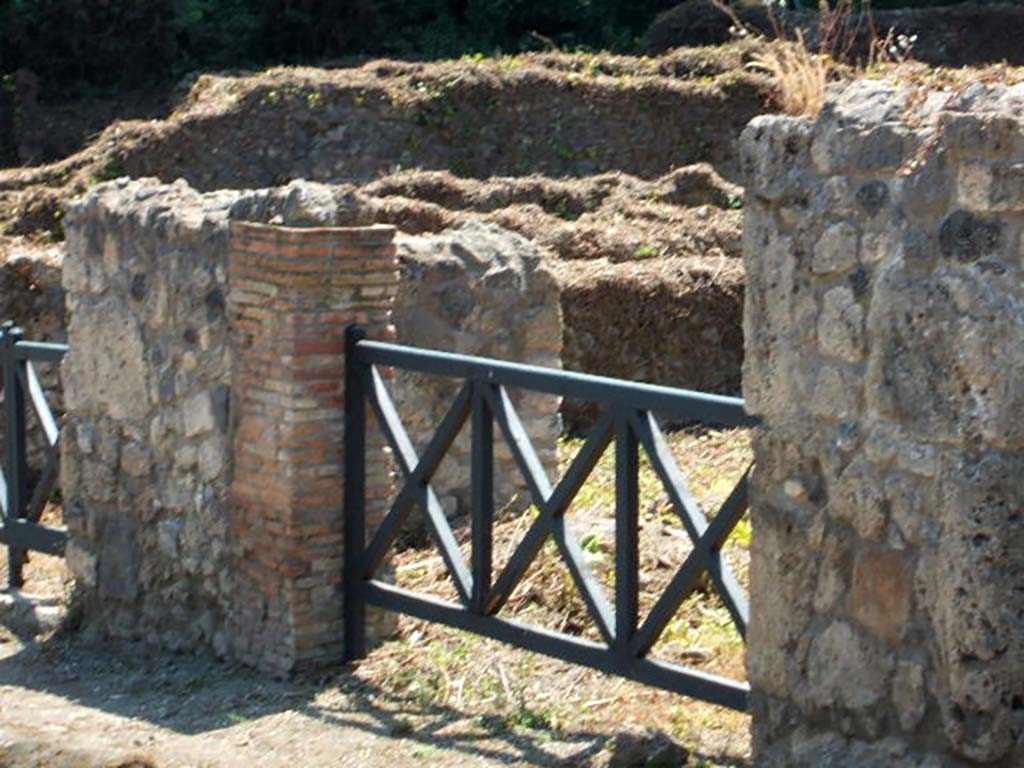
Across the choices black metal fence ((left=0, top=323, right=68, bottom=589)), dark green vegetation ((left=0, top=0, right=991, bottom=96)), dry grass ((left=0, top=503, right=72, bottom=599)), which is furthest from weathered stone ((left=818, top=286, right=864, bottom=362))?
dark green vegetation ((left=0, top=0, right=991, bottom=96))

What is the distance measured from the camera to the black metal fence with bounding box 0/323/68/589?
8.16 meters

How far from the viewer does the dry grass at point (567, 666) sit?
5785mm

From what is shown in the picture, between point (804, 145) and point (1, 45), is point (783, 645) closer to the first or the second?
point (804, 145)

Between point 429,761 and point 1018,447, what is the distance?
220cm

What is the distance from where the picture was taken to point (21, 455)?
27.5 feet

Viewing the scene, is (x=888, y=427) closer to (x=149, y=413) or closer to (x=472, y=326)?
(x=149, y=413)

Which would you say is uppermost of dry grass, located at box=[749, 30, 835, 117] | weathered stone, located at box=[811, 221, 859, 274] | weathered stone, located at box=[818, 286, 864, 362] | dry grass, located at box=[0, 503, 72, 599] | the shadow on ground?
dry grass, located at box=[749, 30, 835, 117]

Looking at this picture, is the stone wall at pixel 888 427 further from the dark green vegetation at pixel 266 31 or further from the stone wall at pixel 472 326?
the dark green vegetation at pixel 266 31

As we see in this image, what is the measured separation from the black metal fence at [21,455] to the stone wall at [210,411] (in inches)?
18.3

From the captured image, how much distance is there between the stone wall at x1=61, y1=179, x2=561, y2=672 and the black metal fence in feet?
1.52

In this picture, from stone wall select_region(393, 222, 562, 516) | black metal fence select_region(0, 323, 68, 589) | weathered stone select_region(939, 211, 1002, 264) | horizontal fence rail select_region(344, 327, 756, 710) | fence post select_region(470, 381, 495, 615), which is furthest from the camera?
stone wall select_region(393, 222, 562, 516)

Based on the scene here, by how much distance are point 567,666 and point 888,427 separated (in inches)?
85.1

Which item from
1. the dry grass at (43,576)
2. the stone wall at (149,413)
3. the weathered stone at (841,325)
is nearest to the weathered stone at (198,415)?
the stone wall at (149,413)

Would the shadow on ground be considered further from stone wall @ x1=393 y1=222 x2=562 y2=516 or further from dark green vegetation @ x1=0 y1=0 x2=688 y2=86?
dark green vegetation @ x1=0 y1=0 x2=688 y2=86
